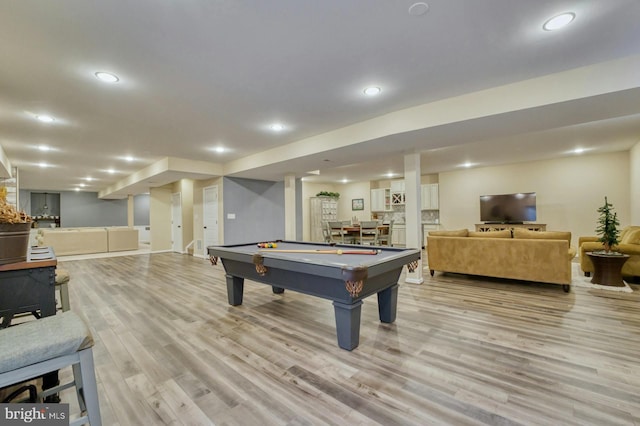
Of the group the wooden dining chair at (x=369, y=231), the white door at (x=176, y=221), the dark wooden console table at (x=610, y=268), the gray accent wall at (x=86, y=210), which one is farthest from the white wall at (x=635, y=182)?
the gray accent wall at (x=86, y=210)

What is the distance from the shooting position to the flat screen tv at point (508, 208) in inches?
301

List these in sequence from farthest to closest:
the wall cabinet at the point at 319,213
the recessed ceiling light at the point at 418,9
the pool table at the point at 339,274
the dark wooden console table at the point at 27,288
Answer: the wall cabinet at the point at 319,213 < the pool table at the point at 339,274 < the recessed ceiling light at the point at 418,9 < the dark wooden console table at the point at 27,288

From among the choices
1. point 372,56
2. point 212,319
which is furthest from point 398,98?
point 212,319

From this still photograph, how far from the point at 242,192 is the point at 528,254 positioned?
21.3 feet

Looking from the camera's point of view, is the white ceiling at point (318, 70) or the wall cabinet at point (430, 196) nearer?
the white ceiling at point (318, 70)

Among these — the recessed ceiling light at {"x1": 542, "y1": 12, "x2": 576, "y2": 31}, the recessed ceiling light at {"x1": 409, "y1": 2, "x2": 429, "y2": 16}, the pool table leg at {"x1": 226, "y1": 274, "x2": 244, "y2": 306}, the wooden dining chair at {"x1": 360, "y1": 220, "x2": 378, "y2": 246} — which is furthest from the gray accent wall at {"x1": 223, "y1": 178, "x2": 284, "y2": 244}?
the recessed ceiling light at {"x1": 542, "y1": 12, "x2": 576, "y2": 31}

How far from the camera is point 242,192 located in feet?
25.7

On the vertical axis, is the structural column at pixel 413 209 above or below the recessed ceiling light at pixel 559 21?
below

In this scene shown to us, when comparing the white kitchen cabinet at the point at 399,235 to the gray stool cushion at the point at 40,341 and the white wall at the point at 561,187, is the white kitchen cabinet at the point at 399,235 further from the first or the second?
the gray stool cushion at the point at 40,341

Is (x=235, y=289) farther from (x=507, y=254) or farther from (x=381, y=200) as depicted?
(x=381, y=200)

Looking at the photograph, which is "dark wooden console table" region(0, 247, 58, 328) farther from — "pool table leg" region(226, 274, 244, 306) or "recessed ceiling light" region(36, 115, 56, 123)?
"recessed ceiling light" region(36, 115, 56, 123)

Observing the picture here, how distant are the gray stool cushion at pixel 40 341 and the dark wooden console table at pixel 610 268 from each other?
6.03 metres

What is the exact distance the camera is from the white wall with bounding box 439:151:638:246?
671cm

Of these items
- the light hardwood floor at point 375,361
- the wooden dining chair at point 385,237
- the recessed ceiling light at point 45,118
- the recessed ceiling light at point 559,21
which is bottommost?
the light hardwood floor at point 375,361
